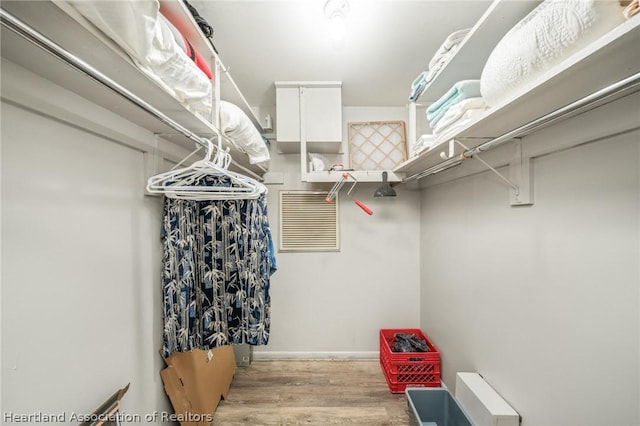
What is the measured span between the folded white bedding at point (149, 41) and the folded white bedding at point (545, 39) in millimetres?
1053

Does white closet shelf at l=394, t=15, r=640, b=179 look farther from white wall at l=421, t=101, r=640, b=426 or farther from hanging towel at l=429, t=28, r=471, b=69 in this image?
hanging towel at l=429, t=28, r=471, b=69

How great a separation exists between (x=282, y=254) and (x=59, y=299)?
1551 millimetres

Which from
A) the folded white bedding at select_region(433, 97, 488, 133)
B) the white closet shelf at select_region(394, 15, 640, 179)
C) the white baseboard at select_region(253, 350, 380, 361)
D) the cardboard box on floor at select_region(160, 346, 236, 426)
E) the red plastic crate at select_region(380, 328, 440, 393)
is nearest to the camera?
the white closet shelf at select_region(394, 15, 640, 179)

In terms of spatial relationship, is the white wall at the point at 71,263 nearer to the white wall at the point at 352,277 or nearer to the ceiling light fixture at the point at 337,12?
the ceiling light fixture at the point at 337,12

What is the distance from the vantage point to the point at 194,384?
1.37 m

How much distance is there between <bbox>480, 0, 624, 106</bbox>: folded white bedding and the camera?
53cm

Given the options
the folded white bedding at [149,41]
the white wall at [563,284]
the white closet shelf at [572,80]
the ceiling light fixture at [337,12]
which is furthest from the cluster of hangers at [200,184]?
the white wall at [563,284]

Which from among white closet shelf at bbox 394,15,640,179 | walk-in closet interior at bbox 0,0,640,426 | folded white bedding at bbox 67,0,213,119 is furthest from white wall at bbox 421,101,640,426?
folded white bedding at bbox 67,0,213,119

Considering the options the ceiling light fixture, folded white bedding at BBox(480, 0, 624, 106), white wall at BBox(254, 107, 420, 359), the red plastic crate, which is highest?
the ceiling light fixture

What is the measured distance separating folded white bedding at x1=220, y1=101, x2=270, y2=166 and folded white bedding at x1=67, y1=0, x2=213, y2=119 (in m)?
0.24

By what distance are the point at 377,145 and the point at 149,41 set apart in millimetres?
1888

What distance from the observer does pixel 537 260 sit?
969 mm

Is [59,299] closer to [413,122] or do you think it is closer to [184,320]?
[184,320]

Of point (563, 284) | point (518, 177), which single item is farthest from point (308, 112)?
point (563, 284)
